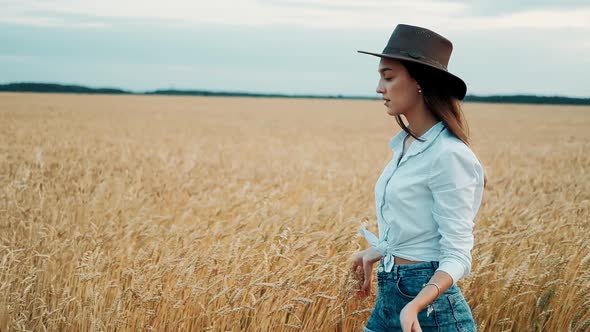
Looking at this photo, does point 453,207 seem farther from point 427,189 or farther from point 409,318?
point 409,318

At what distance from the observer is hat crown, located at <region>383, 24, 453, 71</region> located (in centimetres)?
202

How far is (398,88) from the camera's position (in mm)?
2051

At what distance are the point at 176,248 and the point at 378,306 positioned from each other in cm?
194

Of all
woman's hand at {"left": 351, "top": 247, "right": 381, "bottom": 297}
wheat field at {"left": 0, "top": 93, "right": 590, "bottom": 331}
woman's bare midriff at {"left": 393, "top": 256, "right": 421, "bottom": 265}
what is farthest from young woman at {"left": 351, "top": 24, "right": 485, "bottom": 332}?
wheat field at {"left": 0, "top": 93, "right": 590, "bottom": 331}

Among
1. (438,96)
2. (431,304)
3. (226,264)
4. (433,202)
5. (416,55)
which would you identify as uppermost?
(416,55)

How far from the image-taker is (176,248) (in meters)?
3.81

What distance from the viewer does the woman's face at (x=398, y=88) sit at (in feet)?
6.72

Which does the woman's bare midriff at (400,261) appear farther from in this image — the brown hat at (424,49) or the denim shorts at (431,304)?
the brown hat at (424,49)

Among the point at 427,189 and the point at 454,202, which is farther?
the point at 427,189

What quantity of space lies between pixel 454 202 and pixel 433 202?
0.39 feet

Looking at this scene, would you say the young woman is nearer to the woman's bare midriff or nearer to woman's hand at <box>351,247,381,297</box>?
the woman's bare midriff

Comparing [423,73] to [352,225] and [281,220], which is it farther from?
[281,220]

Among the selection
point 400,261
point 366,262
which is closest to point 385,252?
point 400,261

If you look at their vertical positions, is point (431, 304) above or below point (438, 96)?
below
